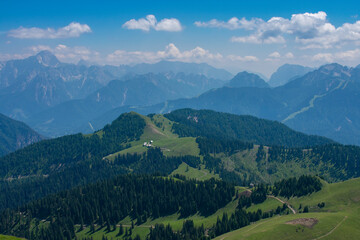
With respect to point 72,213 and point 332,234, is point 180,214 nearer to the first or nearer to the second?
point 72,213

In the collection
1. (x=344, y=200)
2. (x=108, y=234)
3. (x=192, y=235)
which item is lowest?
(x=108, y=234)

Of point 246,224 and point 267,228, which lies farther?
point 246,224

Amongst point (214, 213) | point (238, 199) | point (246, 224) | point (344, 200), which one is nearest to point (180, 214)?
point (214, 213)

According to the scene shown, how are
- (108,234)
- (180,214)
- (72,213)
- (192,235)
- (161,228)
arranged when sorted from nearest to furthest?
1. (192,235)
2. (161,228)
3. (108,234)
4. (180,214)
5. (72,213)

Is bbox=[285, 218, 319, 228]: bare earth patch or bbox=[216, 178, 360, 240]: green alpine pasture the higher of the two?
bbox=[285, 218, 319, 228]: bare earth patch

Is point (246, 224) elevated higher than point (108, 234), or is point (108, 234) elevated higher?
point (246, 224)

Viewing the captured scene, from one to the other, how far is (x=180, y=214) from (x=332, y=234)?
305 feet

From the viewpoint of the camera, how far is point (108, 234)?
176 meters

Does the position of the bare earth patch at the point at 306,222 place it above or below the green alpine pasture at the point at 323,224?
above

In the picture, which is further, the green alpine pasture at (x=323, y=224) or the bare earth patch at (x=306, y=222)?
the bare earth patch at (x=306, y=222)

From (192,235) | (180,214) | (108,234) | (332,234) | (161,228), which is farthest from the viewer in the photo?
(180,214)

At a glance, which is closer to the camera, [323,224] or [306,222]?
[323,224]

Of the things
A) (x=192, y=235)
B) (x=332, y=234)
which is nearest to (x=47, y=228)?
(x=192, y=235)

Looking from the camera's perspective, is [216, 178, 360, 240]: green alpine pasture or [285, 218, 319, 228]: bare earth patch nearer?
[216, 178, 360, 240]: green alpine pasture
